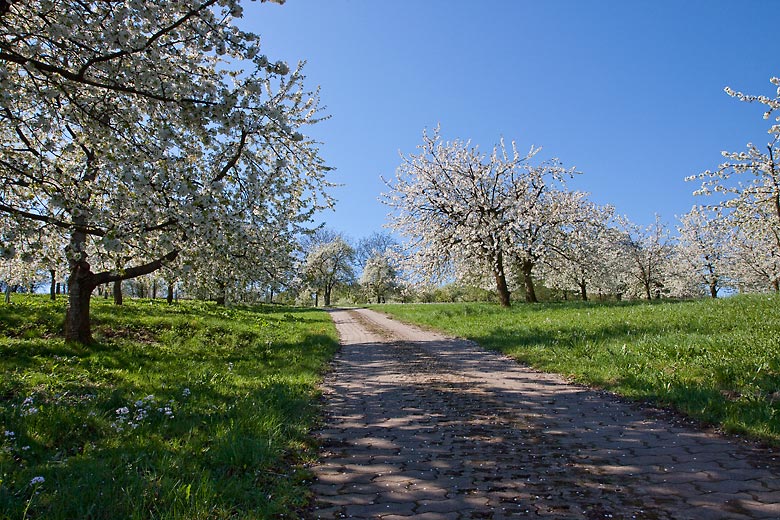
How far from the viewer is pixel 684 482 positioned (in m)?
3.85

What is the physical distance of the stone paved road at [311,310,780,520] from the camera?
11.4ft

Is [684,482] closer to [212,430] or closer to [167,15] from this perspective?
[212,430]

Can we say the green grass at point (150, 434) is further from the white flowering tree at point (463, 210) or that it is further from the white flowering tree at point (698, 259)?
the white flowering tree at point (698, 259)

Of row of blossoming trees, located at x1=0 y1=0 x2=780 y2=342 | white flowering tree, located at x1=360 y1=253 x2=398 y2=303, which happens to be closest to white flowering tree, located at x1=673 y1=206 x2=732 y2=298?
row of blossoming trees, located at x1=0 y1=0 x2=780 y2=342

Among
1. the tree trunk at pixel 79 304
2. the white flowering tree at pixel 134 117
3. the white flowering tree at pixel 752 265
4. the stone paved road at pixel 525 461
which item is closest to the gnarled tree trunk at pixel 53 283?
the tree trunk at pixel 79 304

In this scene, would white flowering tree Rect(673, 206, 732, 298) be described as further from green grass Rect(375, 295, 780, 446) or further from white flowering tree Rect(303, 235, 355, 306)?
white flowering tree Rect(303, 235, 355, 306)

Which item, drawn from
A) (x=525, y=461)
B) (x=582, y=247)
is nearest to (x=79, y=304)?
(x=525, y=461)

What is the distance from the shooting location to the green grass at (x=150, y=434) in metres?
3.37

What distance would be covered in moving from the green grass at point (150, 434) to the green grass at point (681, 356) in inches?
196

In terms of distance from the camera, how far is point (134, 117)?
7.89m

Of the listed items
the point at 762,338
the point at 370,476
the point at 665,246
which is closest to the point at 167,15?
the point at 370,476

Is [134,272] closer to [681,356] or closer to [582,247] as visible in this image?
[681,356]

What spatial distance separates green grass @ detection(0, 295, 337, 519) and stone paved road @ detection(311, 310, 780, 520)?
0.56 m

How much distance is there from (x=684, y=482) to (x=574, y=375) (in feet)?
15.4
